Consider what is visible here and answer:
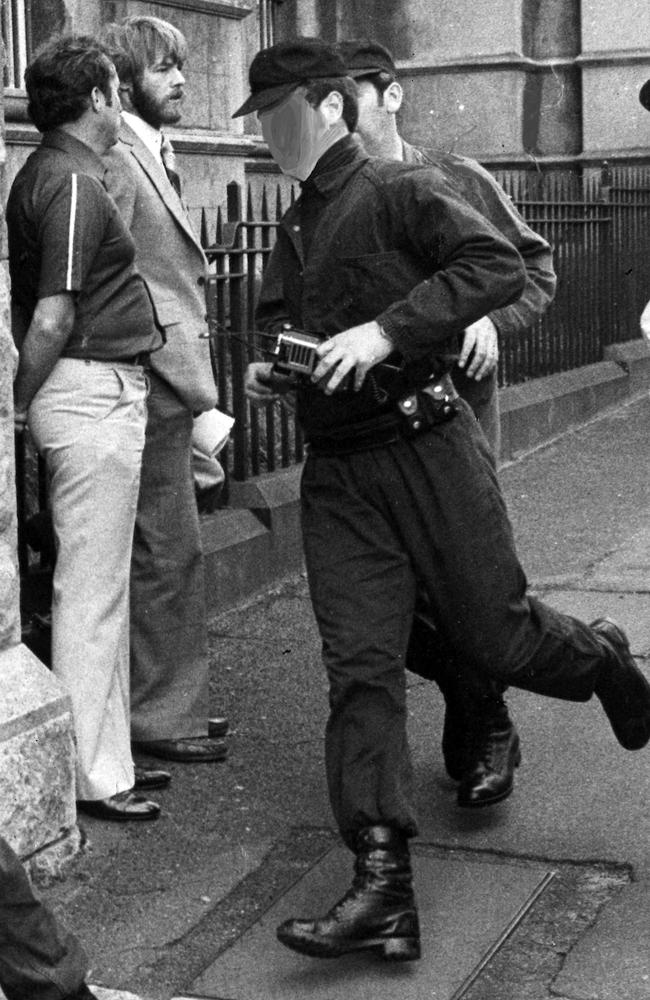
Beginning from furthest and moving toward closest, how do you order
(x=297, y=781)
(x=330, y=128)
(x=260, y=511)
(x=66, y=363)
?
(x=260, y=511) < (x=297, y=781) < (x=66, y=363) < (x=330, y=128)

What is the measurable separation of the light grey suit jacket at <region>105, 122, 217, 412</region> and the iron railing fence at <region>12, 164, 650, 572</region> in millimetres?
1232

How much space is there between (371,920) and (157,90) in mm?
2498

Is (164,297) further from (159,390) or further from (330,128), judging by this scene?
(330,128)

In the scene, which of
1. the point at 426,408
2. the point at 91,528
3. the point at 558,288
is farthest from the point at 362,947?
the point at 558,288

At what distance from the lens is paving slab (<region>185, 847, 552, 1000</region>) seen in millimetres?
3555

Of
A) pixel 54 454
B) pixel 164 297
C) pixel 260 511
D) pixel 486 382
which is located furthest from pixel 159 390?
pixel 260 511

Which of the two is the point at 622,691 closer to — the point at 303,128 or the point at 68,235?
the point at 303,128

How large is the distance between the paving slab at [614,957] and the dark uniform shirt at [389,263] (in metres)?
1.21

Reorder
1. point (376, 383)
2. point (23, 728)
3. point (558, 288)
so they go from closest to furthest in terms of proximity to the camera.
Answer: point (376, 383), point (23, 728), point (558, 288)

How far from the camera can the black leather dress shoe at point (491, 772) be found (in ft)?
14.7

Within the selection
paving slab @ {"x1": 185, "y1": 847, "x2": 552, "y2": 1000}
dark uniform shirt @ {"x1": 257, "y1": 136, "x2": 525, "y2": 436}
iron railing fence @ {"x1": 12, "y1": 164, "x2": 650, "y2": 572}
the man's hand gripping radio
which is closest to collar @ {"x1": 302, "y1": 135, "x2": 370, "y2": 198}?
dark uniform shirt @ {"x1": 257, "y1": 136, "x2": 525, "y2": 436}

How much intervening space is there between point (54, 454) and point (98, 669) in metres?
0.56

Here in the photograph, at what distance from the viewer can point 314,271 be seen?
3.94 m

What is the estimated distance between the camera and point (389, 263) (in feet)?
12.7
